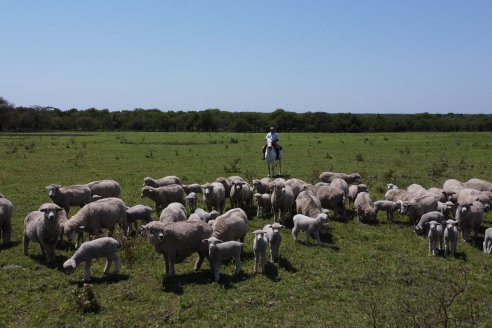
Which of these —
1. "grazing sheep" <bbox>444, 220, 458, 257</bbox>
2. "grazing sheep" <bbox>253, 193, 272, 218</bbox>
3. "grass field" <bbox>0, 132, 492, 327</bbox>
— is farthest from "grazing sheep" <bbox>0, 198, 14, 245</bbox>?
"grazing sheep" <bbox>444, 220, 458, 257</bbox>

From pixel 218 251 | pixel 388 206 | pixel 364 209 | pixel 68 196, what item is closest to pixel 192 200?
pixel 68 196

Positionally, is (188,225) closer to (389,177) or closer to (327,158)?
(389,177)

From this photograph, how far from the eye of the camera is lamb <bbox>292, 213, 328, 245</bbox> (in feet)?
44.3

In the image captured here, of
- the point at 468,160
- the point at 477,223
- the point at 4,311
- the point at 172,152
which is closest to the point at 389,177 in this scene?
the point at 477,223

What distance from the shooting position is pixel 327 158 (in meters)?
38.2

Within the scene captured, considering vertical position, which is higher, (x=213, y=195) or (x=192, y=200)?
(x=213, y=195)

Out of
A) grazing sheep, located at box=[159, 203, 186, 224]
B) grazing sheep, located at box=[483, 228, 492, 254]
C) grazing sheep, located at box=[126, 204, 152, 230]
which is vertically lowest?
grazing sheep, located at box=[483, 228, 492, 254]

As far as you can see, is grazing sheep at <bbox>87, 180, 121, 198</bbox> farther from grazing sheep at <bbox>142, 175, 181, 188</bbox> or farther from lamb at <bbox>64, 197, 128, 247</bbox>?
lamb at <bbox>64, 197, 128, 247</bbox>

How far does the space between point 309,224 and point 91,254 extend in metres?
6.36

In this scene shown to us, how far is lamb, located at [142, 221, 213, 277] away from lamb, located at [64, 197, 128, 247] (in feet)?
8.68

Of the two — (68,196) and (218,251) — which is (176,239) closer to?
(218,251)

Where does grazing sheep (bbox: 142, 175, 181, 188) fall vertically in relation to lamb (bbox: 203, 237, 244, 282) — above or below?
above

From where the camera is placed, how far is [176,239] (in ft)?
36.0

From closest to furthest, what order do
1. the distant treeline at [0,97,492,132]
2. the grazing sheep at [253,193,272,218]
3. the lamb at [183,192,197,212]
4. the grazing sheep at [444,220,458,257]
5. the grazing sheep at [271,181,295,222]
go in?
the grazing sheep at [444,220,458,257] < the grazing sheep at [271,181,295,222] < the grazing sheep at [253,193,272,218] < the lamb at [183,192,197,212] < the distant treeline at [0,97,492,132]
